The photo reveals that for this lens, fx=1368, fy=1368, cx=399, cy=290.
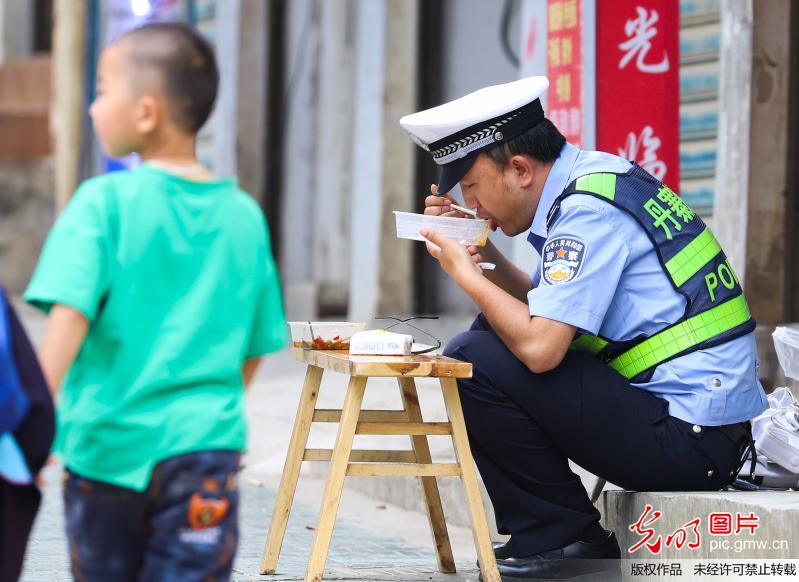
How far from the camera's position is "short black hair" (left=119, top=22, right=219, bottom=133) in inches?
92.3

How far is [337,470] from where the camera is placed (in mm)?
3328

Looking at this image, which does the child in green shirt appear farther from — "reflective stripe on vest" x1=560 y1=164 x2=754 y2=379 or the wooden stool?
"reflective stripe on vest" x1=560 y1=164 x2=754 y2=379

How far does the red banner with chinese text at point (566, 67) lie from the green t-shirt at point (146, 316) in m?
2.98

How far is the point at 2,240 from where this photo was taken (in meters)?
13.7

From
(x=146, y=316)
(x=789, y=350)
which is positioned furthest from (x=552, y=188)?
(x=146, y=316)

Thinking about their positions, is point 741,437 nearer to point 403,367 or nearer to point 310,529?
point 403,367

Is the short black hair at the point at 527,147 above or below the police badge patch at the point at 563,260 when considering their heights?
above

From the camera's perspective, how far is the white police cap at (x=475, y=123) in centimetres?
351

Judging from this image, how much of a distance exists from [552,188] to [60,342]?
5.59 ft

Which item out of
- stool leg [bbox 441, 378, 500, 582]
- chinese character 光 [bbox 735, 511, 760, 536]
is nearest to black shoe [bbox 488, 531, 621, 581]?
stool leg [bbox 441, 378, 500, 582]

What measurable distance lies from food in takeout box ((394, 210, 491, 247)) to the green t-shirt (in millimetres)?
1171

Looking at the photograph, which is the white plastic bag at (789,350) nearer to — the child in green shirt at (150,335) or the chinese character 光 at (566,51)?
the chinese character 光 at (566,51)

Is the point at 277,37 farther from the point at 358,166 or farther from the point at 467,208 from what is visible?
the point at 467,208

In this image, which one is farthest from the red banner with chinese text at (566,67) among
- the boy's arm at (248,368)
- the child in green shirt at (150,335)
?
the child in green shirt at (150,335)
